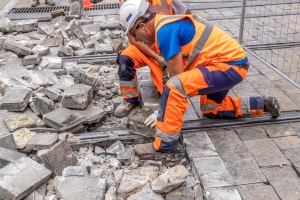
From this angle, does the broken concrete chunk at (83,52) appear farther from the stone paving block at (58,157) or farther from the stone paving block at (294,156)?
the stone paving block at (294,156)

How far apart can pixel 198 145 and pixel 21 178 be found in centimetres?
147

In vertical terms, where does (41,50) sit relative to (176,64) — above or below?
below

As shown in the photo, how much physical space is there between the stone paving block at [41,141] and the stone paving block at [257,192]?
170cm

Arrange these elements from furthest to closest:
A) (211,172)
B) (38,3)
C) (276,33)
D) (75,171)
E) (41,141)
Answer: (38,3) < (276,33) < (41,141) < (75,171) < (211,172)

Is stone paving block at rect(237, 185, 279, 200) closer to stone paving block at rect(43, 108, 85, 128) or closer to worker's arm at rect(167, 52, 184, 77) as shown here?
worker's arm at rect(167, 52, 184, 77)

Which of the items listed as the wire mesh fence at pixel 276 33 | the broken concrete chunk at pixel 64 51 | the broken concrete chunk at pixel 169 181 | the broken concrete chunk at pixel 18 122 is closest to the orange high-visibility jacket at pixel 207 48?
the broken concrete chunk at pixel 169 181

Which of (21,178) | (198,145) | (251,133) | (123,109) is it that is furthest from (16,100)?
(251,133)

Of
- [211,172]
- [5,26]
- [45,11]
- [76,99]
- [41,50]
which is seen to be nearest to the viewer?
[211,172]

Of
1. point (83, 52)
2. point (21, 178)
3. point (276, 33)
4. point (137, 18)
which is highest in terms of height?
point (137, 18)

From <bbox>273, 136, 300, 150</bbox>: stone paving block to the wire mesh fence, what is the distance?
1367mm

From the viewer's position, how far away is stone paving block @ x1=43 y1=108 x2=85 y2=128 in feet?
13.0

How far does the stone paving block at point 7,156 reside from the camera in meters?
3.30

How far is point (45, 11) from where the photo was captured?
8.06 metres

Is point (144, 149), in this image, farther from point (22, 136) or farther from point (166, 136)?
Answer: point (22, 136)
